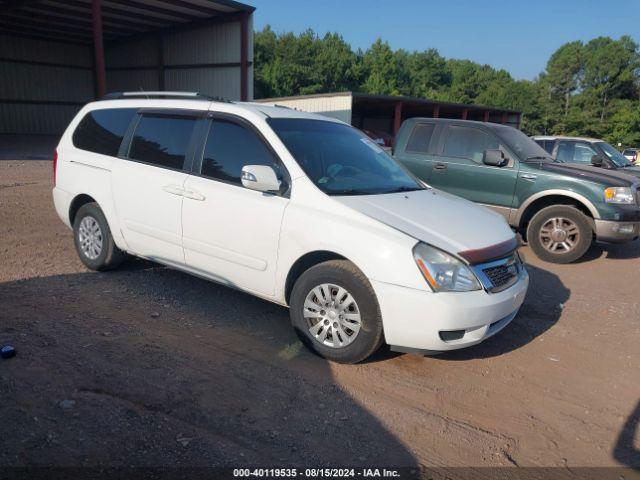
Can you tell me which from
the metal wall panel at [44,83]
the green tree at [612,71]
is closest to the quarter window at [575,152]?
the metal wall panel at [44,83]

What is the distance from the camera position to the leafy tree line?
2265 inches

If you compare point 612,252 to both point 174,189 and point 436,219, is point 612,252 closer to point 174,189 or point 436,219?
point 436,219

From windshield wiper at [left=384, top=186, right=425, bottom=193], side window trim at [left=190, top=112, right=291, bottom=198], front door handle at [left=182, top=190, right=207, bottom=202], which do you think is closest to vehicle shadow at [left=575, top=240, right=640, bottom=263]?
windshield wiper at [left=384, top=186, right=425, bottom=193]

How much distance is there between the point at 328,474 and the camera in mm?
2539

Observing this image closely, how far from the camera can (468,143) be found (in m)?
7.94

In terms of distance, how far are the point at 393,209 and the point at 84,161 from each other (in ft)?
11.5

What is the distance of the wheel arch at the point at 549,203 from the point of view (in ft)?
22.7

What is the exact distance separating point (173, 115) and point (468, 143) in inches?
198

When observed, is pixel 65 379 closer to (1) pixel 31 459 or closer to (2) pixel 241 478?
(1) pixel 31 459

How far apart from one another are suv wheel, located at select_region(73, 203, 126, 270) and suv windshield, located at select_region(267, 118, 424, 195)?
2294 millimetres

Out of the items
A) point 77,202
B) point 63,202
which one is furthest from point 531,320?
point 63,202

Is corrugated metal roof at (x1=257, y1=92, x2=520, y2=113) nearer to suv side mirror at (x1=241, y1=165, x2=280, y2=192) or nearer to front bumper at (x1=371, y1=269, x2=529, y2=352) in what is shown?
suv side mirror at (x1=241, y1=165, x2=280, y2=192)

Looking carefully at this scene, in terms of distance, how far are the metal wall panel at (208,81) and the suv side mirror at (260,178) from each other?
70.2 feet

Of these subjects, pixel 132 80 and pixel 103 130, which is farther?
pixel 132 80
